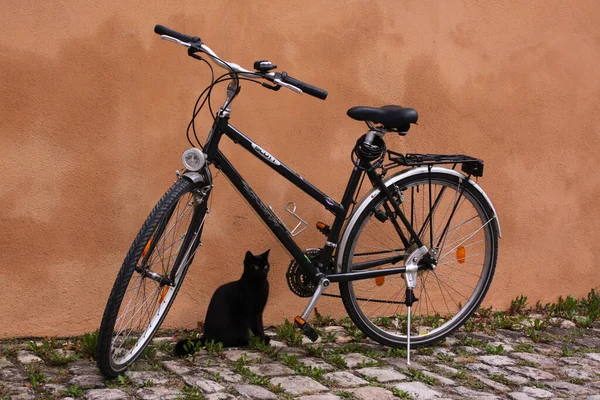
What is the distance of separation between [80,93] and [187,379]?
163 cm

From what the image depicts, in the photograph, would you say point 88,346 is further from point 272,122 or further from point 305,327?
point 272,122

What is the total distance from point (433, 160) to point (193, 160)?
4.51 ft

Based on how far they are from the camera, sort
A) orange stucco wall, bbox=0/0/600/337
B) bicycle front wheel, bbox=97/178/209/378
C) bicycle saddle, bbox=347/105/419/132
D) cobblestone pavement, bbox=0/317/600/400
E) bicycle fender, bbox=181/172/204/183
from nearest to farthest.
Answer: bicycle front wheel, bbox=97/178/209/378 < cobblestone pavement, bbox=0/317/600/400 < bicycle fender, bbox=181/172/204/183 < bicycle saddle, bbox=347/105/419/132 < orange stucco wall, bbox=0/0/600/337

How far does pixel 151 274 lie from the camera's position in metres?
3.74

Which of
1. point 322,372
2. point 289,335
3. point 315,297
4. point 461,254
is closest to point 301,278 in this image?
point 315,297

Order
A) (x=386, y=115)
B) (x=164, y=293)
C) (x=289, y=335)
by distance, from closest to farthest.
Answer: (x=164, y=293) → (x=386, y=115) → (x=289, y=335)

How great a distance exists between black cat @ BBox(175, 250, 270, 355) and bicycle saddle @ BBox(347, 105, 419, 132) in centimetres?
90

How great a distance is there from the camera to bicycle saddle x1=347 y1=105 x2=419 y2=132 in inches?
164

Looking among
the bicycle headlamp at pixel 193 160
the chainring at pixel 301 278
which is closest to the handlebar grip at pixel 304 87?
the bicycle headlamp at pixel 193 160

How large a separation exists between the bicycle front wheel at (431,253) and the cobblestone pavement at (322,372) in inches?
9.2

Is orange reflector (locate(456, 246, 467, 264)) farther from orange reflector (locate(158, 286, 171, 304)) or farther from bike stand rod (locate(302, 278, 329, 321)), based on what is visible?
orange reflector (locate(158, 286, 171, 304))


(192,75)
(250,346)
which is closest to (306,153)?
(192,75)

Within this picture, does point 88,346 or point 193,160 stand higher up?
point 193,160

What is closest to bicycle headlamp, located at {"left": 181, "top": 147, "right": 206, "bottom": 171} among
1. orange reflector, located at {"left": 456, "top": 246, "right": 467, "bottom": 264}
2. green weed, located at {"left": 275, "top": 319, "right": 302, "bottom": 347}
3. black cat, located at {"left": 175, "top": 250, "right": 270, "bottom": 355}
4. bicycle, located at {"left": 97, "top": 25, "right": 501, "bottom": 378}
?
bicycle, located at {"left": 97, "top": 25, "right": 501, "bottom": 378}
